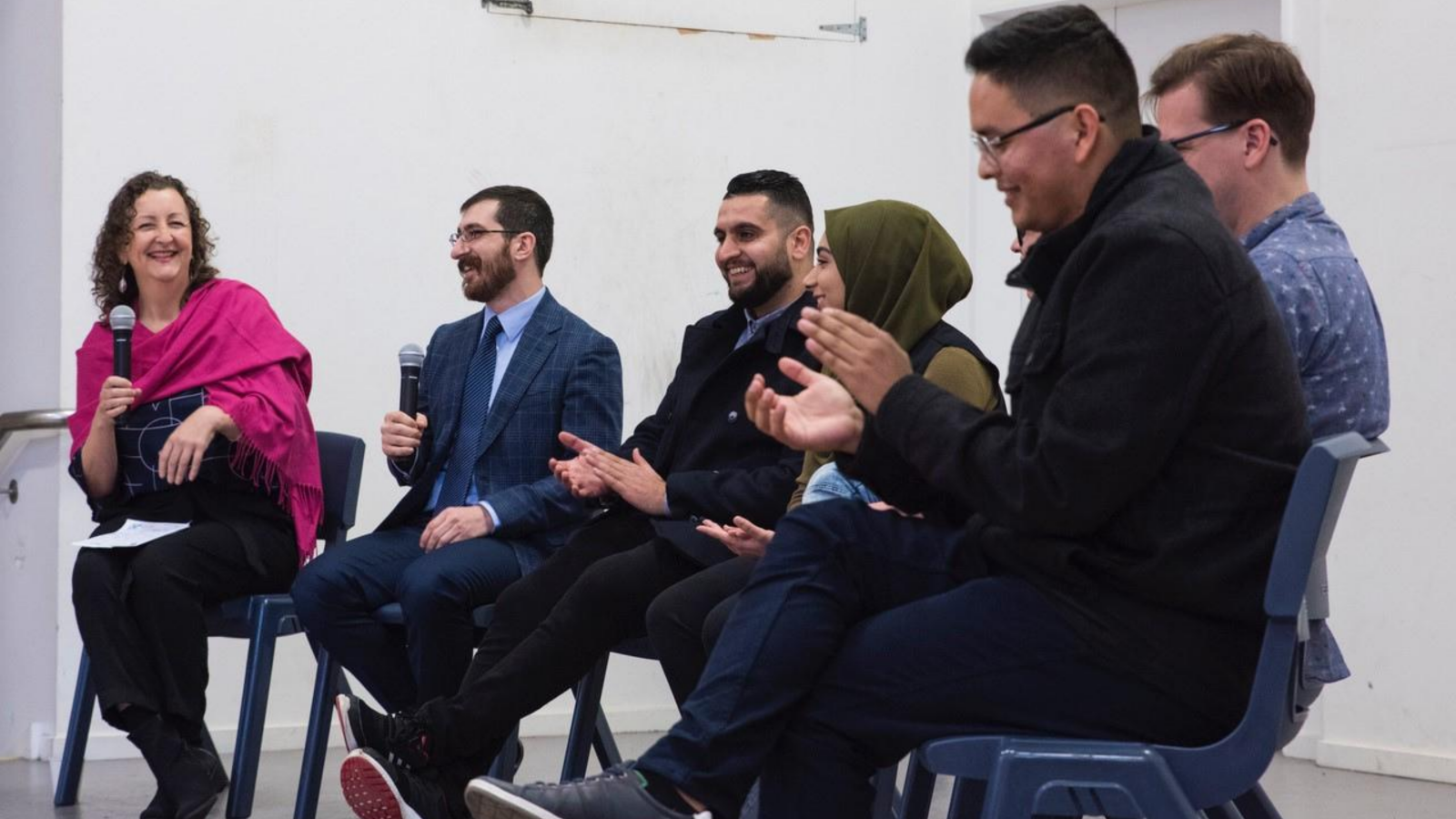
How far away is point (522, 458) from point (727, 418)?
23.4 inches

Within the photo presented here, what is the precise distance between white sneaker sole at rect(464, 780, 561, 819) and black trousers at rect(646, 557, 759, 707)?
29.8 inches

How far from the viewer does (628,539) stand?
315 cm

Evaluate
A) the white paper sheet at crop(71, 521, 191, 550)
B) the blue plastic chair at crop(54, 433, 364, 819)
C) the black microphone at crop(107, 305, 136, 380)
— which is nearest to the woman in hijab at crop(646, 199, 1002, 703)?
the blue plastic chair at crop(54, 433, 364, 819)

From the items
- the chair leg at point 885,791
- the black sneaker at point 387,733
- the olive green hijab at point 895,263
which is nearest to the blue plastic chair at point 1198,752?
the chair leg at point 885,791

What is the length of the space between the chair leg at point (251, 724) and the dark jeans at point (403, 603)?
12 centimetres

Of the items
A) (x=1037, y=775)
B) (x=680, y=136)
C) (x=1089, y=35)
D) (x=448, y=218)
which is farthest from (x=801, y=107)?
(x=1037, y=775)

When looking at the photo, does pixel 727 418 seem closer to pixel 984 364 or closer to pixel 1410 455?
pixel 984 364

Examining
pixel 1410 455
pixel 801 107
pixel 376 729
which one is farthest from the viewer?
pixel 801 107

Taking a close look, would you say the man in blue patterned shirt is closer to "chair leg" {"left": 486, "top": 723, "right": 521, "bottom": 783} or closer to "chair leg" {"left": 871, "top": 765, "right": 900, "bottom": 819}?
"chair leg" {"left": 871, "top": 765, "right": 900, "bottom": 819}

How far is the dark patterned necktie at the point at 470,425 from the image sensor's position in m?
3.52

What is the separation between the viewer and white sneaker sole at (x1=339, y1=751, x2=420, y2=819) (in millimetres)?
2709

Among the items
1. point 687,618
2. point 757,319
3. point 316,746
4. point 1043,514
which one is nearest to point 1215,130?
point 1043,514

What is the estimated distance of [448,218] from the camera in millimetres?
4504

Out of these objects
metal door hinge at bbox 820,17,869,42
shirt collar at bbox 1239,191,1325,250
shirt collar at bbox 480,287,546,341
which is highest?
metal door hinge at bbox 820,17,869,42
